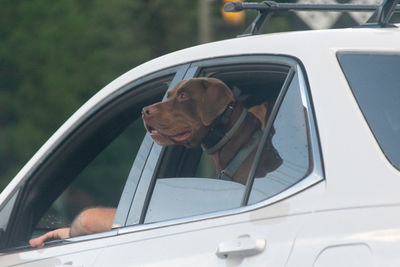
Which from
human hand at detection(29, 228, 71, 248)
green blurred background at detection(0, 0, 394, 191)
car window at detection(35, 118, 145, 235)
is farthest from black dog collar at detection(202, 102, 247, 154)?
car window at detection(35, 118, 145, 235)

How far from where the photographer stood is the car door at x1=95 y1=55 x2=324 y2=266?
2559 mm

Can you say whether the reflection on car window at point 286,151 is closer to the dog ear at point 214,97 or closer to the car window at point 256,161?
→ the car window at point 256,161

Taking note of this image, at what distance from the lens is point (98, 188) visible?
36875 mm

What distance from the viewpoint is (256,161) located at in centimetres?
289

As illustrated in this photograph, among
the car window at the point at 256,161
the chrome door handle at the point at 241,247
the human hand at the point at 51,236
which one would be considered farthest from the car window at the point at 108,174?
the chrome door handle at the point at 241,247

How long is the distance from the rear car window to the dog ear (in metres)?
0.69

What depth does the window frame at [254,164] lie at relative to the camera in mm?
2580

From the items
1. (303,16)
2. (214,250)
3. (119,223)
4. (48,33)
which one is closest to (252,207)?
(214,250)

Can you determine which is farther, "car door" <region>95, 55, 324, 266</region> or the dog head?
the dog head

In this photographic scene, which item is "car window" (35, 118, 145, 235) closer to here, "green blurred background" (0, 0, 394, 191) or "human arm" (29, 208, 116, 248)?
"green blurred background" (0, 0, 394, 191)

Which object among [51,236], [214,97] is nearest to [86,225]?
[51,236]

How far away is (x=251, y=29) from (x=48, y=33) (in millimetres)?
26490

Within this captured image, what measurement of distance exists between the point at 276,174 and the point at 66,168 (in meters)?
1.26

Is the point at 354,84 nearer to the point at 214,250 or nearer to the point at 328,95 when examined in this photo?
the point at 328,95
